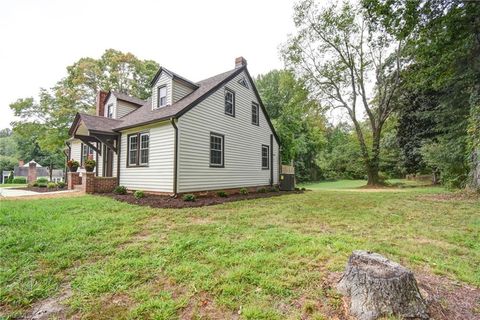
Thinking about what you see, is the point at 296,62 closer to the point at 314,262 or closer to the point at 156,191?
the point at 156,191

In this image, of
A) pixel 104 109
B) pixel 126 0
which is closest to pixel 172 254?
pixel 126 0

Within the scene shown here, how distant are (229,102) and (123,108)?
7090mm

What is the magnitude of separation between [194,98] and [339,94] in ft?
44.5

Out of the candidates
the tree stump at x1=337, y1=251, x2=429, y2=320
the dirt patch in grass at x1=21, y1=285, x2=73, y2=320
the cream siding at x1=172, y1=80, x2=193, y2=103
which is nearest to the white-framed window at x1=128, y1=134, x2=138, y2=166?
the cream siding at x1=172, y1=80, x2=193, y2=103

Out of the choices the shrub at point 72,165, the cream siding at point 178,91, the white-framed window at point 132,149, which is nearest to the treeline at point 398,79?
the cream siding at point 178,91

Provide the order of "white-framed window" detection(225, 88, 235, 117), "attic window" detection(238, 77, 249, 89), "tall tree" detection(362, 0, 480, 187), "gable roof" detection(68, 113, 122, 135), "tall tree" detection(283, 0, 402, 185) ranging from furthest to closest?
1. "tall tree" detection(283, 0, 402, 185)
2. "attic window" detection(238, 77, 249, 89)
3. "white-framed window" detection(225, 88, 235, 117)
4. "gable roof" detection(68, 113, 122, 135)
5. "tall tree" detection(362, 0, 480, 187)

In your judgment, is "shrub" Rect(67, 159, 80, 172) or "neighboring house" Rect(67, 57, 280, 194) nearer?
"neighboring house" Rect(67, 57, 280, 194)

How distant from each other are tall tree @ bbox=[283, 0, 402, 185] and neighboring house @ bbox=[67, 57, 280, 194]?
26.1 ft

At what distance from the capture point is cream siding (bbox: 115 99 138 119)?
1344 centimetres

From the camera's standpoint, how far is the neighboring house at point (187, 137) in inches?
345

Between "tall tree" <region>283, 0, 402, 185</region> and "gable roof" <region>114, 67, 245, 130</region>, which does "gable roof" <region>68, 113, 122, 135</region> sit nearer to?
"gable roof" <region>114, 67, 245, 130</region>

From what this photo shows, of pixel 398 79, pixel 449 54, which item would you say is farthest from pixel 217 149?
pixel 398 79

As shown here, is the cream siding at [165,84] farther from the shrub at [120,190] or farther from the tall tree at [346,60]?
the tall tree at [346,60]

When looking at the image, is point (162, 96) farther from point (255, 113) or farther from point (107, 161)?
point (255, 113)
